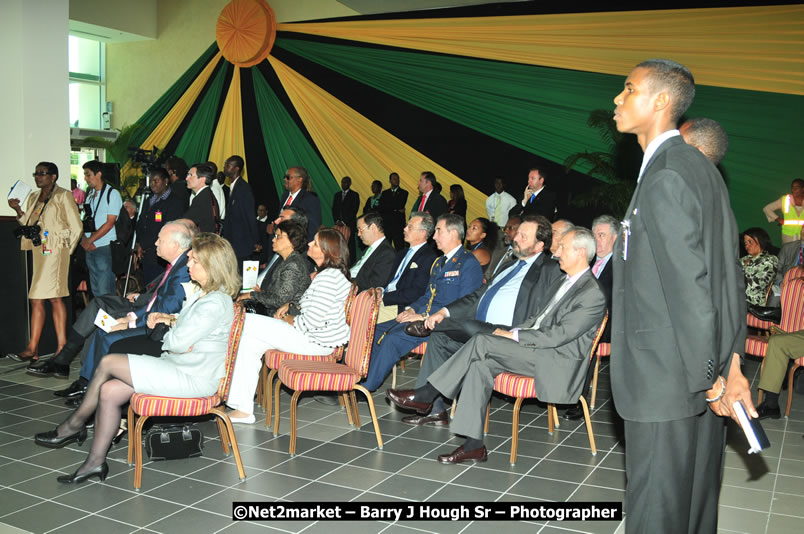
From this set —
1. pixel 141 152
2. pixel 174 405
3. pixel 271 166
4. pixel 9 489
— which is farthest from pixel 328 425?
pixel 271 166

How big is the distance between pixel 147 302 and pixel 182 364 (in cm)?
128

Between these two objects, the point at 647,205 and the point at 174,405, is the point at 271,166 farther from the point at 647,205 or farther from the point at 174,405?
the point at 647,205

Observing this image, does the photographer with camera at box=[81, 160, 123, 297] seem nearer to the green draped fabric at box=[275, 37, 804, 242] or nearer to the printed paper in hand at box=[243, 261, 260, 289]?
the printed paper in hand at box=[243, 261, 260, 289]

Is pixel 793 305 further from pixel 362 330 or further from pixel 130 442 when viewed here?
pixel 130 442

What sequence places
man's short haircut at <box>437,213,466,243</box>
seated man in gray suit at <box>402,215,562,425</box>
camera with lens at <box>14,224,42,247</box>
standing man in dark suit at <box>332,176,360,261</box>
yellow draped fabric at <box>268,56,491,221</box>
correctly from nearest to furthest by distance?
seated man in gray suit at <box>402,215,562,425</box>
man's short haircut at <box>437,213,466,243</box>
camera with lens at <box>14,224,42,247</box>
yellow draped fabric at <box>268,56,491,221</box>
standing man in dark suit at <box>332,176,360,261</box>

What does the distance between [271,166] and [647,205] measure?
13561mm

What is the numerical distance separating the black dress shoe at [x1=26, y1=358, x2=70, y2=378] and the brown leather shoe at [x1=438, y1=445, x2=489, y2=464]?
332 centimetres

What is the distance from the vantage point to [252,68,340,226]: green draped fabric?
14292 mm

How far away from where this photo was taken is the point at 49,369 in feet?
18.3

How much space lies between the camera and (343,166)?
14.0m

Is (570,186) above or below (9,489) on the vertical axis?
above

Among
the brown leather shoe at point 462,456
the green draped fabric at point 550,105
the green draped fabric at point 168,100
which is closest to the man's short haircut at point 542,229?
the brown leather shoe at point 462,456

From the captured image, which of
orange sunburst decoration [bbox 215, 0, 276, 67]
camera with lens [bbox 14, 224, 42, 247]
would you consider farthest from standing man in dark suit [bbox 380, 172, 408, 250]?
camera with lens [bbox 14, 224, 42, 247]

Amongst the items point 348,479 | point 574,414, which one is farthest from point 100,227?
point 574,414
